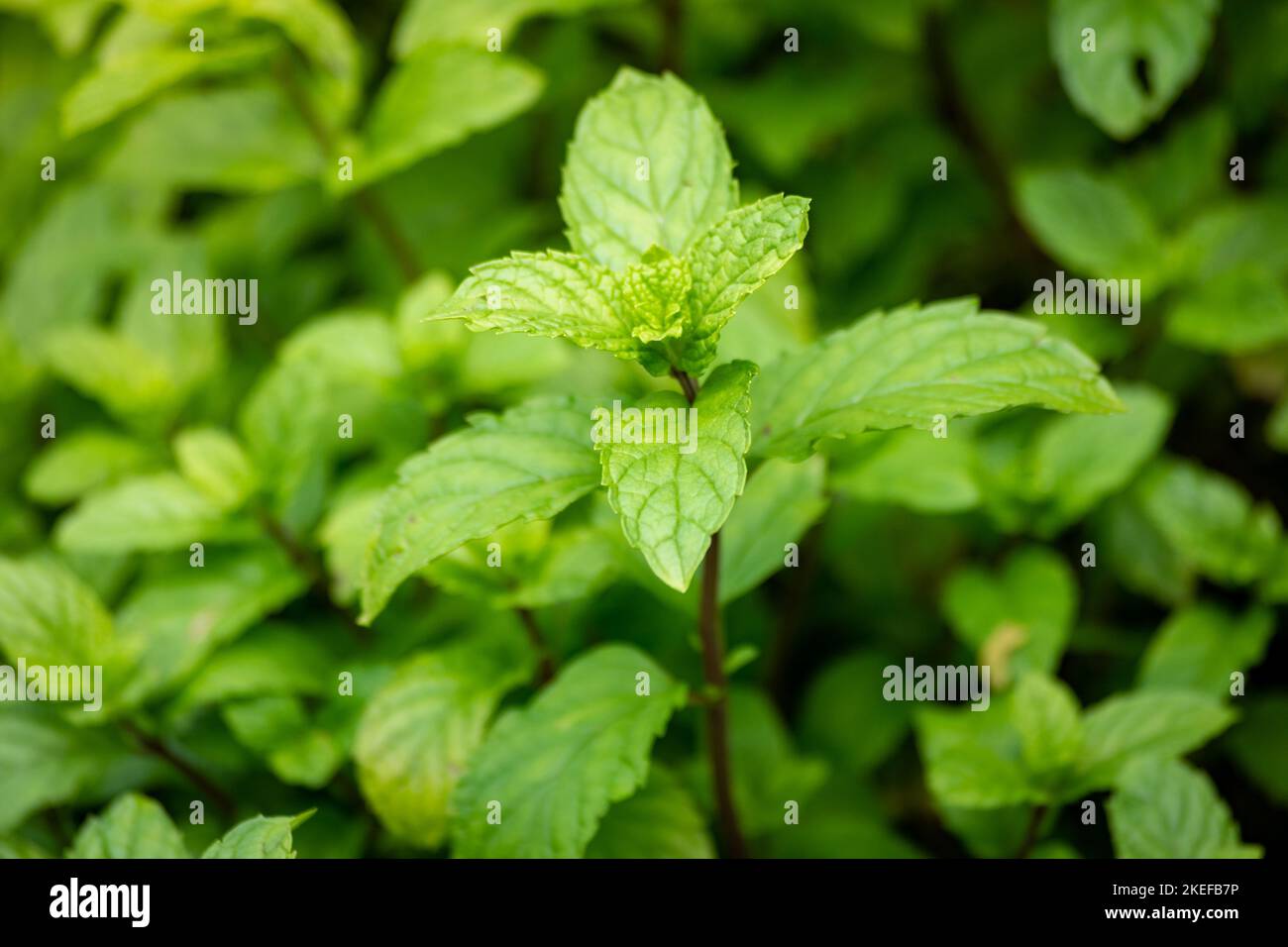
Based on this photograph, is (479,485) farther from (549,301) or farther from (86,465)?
(86,465)

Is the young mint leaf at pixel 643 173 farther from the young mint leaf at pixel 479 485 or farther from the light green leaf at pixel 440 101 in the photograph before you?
the light green leaf at pixel 440 101

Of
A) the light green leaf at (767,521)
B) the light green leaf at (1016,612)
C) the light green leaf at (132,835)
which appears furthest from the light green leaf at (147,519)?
the light green leaf at (1016,612)

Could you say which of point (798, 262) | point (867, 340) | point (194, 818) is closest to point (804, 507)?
point (867, 340)

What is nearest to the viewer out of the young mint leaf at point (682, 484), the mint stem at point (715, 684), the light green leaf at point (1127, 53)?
the young mint leaf at point (682, 484)

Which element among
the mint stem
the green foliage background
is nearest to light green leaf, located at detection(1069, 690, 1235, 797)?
the green foliage background

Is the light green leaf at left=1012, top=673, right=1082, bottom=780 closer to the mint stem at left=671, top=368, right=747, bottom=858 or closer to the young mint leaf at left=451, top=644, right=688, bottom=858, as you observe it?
the mint stem at left=671, top=368, right=747, bottom=858

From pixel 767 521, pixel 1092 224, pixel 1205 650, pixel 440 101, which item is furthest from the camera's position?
pixel 1092 224

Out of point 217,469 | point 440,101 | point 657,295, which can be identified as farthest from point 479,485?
point 440,101
